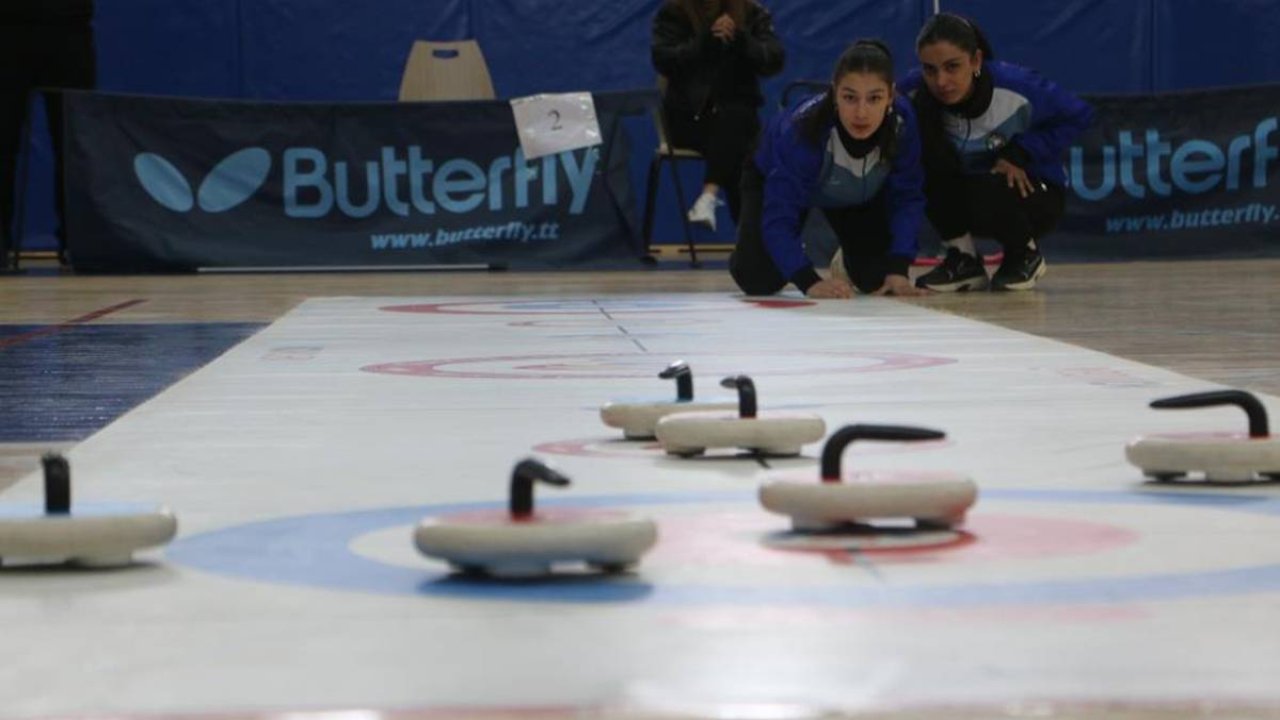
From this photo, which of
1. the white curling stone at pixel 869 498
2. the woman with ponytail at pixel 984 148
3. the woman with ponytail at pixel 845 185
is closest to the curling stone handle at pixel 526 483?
the white curling stone at pixel 869 498

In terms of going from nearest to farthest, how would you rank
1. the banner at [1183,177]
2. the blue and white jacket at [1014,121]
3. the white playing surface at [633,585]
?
the white playing surface at [633,585] < the blue and white jacket at [1014,121] < the banner at [1183,177]

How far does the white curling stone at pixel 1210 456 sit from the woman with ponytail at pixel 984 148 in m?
4.50

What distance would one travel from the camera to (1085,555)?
77.9 inches

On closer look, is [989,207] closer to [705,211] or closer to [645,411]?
[705,211]

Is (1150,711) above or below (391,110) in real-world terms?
below

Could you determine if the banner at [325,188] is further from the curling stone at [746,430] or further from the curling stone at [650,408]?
the curling stone at [746,430]

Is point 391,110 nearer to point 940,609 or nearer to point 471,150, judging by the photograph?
point 471,150

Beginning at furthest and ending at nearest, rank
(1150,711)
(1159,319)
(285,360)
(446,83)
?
(446,83)
(1159,319)
(285,360)
(1150,711)

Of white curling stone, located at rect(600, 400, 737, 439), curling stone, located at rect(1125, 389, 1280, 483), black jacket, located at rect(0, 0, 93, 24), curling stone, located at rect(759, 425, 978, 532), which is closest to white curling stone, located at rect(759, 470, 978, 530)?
curling stone, located at rect(759, 425, 978, 532)

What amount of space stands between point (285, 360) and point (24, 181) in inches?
245

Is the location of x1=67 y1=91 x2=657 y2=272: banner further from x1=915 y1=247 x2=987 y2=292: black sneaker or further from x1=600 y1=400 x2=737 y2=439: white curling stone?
x1=600 y1=400 x2=737 y2=439: white curling stone

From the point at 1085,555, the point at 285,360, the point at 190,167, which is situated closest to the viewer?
the point at 1085,555

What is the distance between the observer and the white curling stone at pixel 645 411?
2904 millimetres

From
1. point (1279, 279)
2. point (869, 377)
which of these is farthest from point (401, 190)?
point (869, 377)
